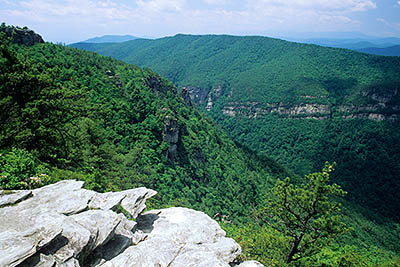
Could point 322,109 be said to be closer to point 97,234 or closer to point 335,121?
point 335,121

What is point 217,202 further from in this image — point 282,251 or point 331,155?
point 331,155

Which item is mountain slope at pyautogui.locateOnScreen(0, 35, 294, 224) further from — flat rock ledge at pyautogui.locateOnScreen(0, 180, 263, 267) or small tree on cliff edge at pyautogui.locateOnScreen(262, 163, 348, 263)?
small tree on cliff edge at pyautogui.locateOnScreen(262, 163, 348, 263)

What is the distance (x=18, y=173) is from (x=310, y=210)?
61.3 feet

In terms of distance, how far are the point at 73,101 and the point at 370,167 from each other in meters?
133

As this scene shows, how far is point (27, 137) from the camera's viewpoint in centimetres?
1650

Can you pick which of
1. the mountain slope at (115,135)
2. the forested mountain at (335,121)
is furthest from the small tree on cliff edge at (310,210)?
the forested mountain at (335,121)

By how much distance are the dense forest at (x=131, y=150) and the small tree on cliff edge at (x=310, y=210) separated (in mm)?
750

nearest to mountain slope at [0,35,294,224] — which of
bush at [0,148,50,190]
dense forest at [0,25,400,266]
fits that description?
dense forest at [0,25,400,266]

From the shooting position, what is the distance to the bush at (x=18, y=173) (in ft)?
38.7

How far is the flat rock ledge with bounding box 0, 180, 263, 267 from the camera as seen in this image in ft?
27.5

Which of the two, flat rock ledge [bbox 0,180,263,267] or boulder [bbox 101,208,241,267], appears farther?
boulder [bbox 101,208,241,267]

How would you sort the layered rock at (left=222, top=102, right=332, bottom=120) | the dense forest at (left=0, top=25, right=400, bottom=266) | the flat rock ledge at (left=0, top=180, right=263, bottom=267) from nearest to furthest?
1. the flat rock ledge at (left=0, top=180, right=263, bottom=267)
2. the dense forest at (left=0, top=25, right=400, bottom=266)
3. the layered rock at (left=222, top=102, right=332, bottom=120)

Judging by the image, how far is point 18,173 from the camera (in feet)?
41.3

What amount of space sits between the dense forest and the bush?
5cm
